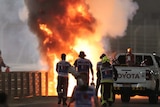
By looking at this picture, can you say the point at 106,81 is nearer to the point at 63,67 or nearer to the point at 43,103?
the point at 63,67

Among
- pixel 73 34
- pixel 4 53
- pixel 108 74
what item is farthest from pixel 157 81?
pixel 4 53

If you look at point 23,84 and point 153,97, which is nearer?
point 153,97

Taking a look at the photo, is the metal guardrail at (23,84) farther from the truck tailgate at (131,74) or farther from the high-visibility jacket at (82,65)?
the truck tailgate at (131,74)

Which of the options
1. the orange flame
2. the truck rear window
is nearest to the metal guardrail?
the orange flame

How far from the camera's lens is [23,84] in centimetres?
2528

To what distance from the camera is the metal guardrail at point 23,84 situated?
78.4ft

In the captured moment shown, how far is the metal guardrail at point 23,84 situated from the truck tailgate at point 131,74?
4099 millimetres

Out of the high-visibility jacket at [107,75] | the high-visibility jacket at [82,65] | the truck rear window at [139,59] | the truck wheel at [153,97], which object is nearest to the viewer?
the high-visibility jacket at [107,75]

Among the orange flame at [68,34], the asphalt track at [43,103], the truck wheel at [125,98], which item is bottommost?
the asphalt track at [43,103]

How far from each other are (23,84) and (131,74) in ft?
15.2

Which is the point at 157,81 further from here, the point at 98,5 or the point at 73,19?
the point at 98,5

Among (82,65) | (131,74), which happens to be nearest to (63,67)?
(82,65)

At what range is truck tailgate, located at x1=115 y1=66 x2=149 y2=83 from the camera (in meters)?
23.0

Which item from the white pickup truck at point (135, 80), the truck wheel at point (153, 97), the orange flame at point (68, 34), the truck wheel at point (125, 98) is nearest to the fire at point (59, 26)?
the orange flame at point (68, 34)
